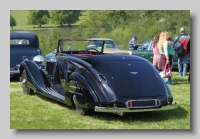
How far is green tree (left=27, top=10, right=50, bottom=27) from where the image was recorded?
8.35 metres

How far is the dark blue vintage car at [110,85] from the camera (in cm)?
741

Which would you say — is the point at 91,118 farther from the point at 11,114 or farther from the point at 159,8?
the point at 159,8

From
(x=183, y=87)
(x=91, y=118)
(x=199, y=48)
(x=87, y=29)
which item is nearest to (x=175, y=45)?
(x=183, y=87)

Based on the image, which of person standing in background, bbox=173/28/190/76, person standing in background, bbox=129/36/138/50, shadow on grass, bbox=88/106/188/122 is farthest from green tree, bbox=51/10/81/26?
person standing in background, bbox=173/28/190/76

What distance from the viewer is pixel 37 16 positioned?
8641 mm

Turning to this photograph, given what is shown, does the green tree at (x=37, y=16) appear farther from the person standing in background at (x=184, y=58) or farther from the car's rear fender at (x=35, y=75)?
the person standing in background at (x=184, y=58)

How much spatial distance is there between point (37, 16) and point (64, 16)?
1.61ft

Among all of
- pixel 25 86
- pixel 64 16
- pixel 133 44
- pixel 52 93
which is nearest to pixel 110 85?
pixel 64 16

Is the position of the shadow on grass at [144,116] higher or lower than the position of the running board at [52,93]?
lower

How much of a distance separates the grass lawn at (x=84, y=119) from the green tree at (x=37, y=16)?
1.54 metres

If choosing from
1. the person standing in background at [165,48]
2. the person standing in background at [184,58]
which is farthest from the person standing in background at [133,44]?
the person standing in background at [184,58]

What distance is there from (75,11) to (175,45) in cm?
563

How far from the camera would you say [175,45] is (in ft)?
43.7

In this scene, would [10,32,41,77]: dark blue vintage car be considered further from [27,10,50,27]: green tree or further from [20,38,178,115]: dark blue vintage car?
[20,38,178,115]: dark blue vintage car
